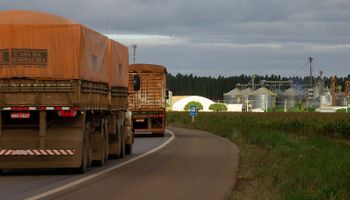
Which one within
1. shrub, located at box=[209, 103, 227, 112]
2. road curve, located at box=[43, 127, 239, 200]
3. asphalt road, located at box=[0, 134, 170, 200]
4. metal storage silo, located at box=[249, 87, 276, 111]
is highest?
metal storage silo, located at box=[249, 87, 276, 111]

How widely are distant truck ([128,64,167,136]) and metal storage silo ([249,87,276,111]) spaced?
127633 mm

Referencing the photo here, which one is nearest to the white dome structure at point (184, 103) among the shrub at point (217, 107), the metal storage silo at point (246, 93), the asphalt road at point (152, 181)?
the shrub at point (217, 107)

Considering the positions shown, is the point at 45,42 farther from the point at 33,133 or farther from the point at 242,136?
the point at 242,136

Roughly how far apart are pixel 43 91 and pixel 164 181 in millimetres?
3556

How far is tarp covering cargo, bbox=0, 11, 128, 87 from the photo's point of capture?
1714 centimetres

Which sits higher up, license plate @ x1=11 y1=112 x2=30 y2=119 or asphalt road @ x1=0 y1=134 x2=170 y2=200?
license plate @ x1=11 y1=112 x2=30 y2=119

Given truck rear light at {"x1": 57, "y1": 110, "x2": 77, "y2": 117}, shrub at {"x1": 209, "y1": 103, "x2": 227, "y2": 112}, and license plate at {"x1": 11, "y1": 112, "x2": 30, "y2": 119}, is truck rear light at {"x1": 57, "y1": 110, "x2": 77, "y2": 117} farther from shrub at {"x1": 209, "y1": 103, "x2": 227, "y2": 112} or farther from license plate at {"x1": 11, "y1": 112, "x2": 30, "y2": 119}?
shrub at {"x1": 209, "y1": 103, "x2": 227, "y2": 112}

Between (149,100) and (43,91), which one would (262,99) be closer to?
(149,100)

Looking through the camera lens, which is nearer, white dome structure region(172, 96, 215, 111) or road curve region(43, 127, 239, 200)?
road curve region(43, 127, 239, 200)

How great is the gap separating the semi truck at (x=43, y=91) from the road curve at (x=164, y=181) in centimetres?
129

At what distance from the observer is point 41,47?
17.3 meters

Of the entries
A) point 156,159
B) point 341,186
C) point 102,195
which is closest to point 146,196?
point 102,195

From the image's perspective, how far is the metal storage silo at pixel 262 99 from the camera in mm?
169625

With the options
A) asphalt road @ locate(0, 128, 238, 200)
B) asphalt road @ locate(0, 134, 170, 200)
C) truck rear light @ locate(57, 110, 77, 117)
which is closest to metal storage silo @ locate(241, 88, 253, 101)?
asphalt road @ locate(0, 128, 238, 200)
